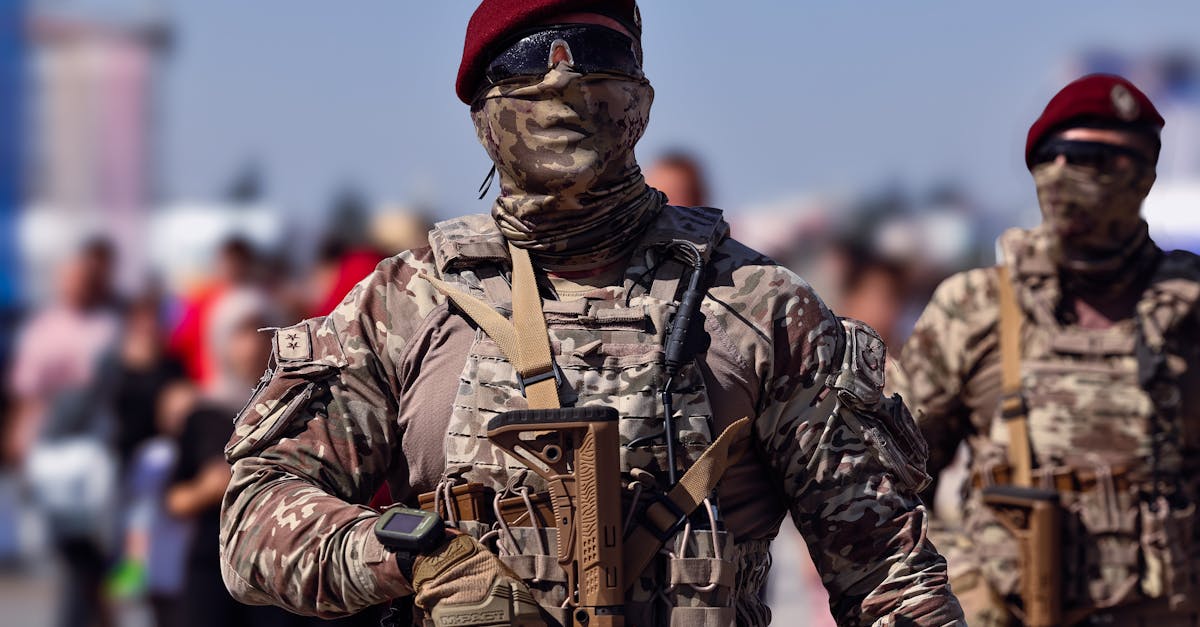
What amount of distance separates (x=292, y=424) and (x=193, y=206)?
14.8m

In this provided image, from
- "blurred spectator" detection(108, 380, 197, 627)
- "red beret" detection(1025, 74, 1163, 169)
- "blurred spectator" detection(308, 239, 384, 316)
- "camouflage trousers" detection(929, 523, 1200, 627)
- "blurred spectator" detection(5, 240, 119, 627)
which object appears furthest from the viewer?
"blurred spectator" detection(5, 240, 119, 627)

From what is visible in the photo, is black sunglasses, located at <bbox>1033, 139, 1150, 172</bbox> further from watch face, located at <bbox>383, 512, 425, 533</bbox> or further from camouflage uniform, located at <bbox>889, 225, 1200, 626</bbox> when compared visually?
watch face, located at <bbox>383, 512, 425, 533</bbox>

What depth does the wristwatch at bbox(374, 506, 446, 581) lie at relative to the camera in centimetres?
316

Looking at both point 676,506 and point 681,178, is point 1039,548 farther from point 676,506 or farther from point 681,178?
point 676,506

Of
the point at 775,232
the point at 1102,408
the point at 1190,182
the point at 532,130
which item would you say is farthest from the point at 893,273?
the point at 1190,182

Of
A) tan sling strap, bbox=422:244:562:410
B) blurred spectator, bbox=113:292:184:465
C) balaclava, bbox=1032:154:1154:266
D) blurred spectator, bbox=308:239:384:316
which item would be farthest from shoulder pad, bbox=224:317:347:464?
blurred spectator, bbox=113:292:184:465

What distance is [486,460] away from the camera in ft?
11.2

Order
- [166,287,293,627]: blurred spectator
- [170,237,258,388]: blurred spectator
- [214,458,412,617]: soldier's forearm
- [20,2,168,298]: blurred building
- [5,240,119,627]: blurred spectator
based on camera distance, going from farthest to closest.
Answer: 1. [20,2,168,298]: blurred building
2. [5,240,119,627]: blurred spectator
3. [170,237,258,388]: blurred spectator
4. [166,287,293,627]: blurred spectator
5. [214,458,412,617]: soldier's forearm

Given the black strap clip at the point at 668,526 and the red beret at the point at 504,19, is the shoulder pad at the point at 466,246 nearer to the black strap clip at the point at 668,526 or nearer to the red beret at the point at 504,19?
the red beret at the point at 504,19

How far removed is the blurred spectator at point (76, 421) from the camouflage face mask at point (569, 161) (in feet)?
19.5

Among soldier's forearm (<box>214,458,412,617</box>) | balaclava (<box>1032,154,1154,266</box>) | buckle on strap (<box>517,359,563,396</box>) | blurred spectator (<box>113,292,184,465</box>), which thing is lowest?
blurred spectator (<box>113,292,184,465</box>)

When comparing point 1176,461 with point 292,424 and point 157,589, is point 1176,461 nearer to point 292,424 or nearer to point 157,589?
point 292,424

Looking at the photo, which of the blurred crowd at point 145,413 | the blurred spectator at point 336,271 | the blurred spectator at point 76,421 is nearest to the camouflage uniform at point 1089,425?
the blurred spectator at point 336,271

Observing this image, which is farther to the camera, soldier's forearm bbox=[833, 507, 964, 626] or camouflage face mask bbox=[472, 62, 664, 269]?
camouflage face mask bbox=[472, 62, 664, 269]
